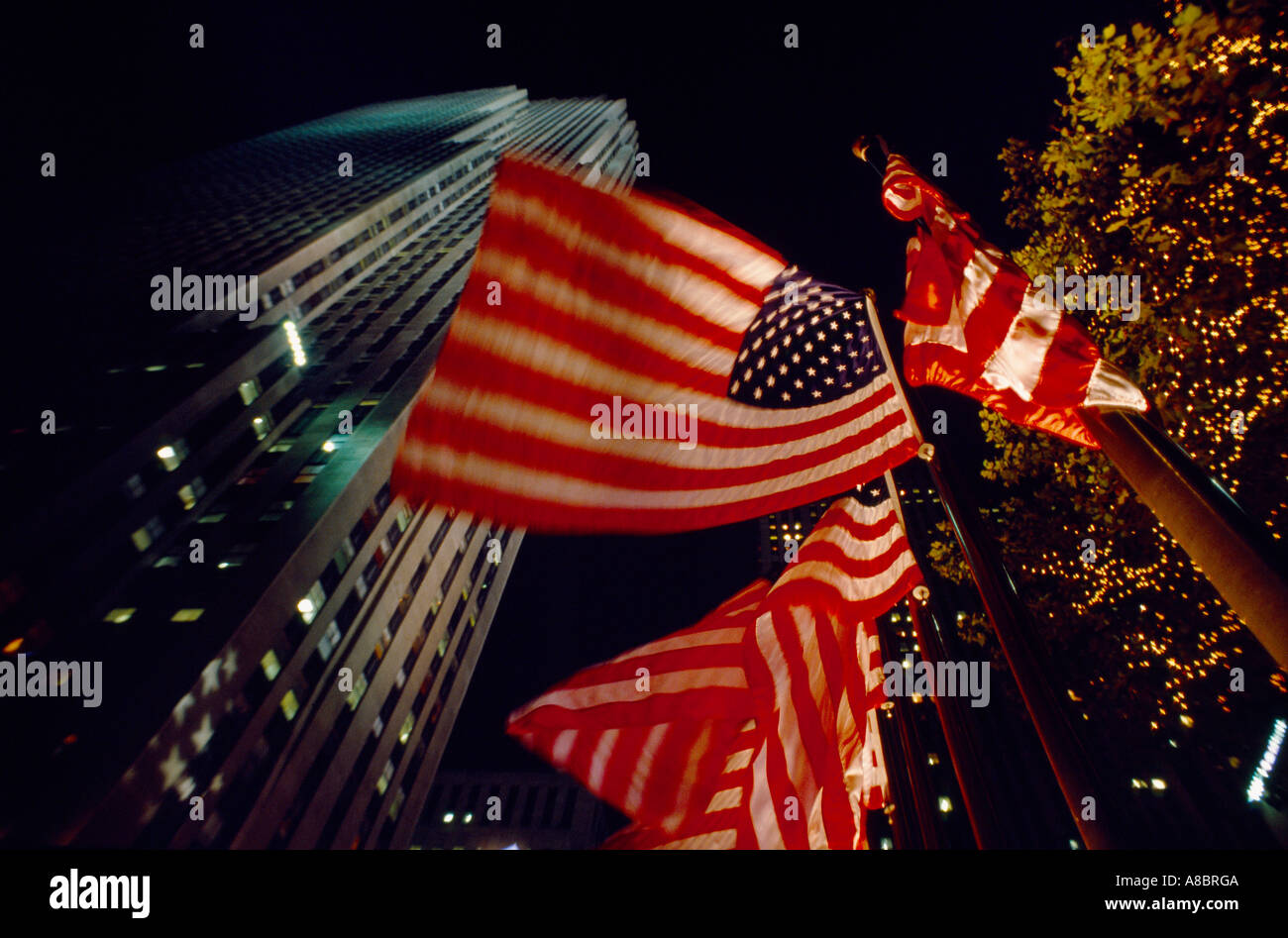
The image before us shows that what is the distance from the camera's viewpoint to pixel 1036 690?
3.26 m

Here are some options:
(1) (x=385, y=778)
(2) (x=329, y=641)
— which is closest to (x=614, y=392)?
(2) (x=329, y=641)

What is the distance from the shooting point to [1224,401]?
7.34m

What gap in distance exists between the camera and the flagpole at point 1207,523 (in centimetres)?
322

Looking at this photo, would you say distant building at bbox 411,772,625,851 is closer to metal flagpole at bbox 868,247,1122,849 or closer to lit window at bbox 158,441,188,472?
lit window at bbox 158,441,188,472

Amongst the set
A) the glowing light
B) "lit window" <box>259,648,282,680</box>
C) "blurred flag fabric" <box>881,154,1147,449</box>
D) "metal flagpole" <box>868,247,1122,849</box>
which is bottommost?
"lit window" <box>259,648,282,680</box>

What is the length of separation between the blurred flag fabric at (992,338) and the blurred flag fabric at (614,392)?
2.25ft

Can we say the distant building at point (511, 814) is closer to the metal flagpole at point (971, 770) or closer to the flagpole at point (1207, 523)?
the metal flagpole at point (971, 770)

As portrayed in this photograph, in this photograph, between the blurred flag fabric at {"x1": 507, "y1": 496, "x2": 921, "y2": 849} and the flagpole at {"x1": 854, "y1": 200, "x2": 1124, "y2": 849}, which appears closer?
the flagpole at {"x1": 854, "y1": 200, "x2": 1124, "y2": 849}

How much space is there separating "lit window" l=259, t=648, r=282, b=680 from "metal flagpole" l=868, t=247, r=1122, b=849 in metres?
33.4

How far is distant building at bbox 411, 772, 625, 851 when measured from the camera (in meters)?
71.5

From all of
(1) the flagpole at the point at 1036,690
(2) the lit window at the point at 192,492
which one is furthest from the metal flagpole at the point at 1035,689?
(2) the lit window at the point at 192,492

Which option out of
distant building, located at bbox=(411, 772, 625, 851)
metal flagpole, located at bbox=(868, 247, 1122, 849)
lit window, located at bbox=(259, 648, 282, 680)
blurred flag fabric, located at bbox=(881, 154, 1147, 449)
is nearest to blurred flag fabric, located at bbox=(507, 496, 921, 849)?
metal flagpole, located at bbox=(868, 247, 1122, 849)

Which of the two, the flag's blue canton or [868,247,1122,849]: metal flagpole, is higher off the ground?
the flag's blue canton

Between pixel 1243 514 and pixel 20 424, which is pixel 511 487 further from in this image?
pixel 20 424
